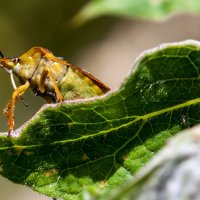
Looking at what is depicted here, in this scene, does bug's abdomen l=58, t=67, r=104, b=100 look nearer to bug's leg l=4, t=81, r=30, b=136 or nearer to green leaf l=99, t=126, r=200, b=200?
bug's leg l=4, t=81, r=30, b=136

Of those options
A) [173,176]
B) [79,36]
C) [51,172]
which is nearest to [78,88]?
[51,172]

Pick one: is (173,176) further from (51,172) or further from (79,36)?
(79,36)

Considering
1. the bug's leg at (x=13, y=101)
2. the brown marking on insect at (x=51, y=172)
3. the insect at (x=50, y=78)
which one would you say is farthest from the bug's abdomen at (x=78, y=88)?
the brown marking on insect at (x=51, y=172)

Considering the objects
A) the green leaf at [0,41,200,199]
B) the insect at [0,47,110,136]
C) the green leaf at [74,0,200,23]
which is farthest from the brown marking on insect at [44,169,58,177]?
the green leaf at [74,0,200,23]

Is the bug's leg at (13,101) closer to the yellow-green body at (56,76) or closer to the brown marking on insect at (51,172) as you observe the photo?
the yellow-green body at (56,76)

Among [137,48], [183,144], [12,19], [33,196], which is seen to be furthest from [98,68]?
[183,144]

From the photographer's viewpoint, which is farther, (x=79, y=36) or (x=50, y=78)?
(x=79, y=36)

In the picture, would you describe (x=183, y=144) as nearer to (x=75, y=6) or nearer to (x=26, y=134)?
(x=26, y=134)
